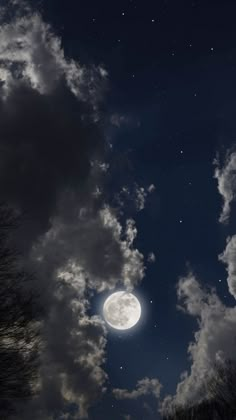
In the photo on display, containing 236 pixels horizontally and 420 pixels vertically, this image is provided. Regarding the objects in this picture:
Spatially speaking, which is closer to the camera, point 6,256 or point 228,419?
point 6,256

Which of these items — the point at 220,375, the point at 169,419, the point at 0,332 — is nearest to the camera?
the point at 0,332

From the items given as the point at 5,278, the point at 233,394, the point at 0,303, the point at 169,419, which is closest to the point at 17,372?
the point at 0,303

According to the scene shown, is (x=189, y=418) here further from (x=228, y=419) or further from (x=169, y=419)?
(x=228, y=419)

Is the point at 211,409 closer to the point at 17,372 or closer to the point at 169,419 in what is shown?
the point at 169,419

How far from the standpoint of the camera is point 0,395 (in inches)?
411

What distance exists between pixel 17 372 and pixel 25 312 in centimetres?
217

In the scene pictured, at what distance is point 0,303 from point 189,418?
50.4m

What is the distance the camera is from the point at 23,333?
1032 cm

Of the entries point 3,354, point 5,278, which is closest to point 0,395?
point 3,354

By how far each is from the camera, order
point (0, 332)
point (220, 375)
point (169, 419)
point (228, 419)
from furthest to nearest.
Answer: point (169, 419) → point (220, 375) → point (228, 419) → point (0, 332)

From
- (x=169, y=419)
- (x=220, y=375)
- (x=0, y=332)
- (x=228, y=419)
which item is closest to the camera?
(x=0, y=332)

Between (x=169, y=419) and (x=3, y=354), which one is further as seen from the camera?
(x=169, y=419)

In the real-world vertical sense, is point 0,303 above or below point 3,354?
above

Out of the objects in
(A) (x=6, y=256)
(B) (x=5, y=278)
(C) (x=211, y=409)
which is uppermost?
(A) (x=6, y=256)
